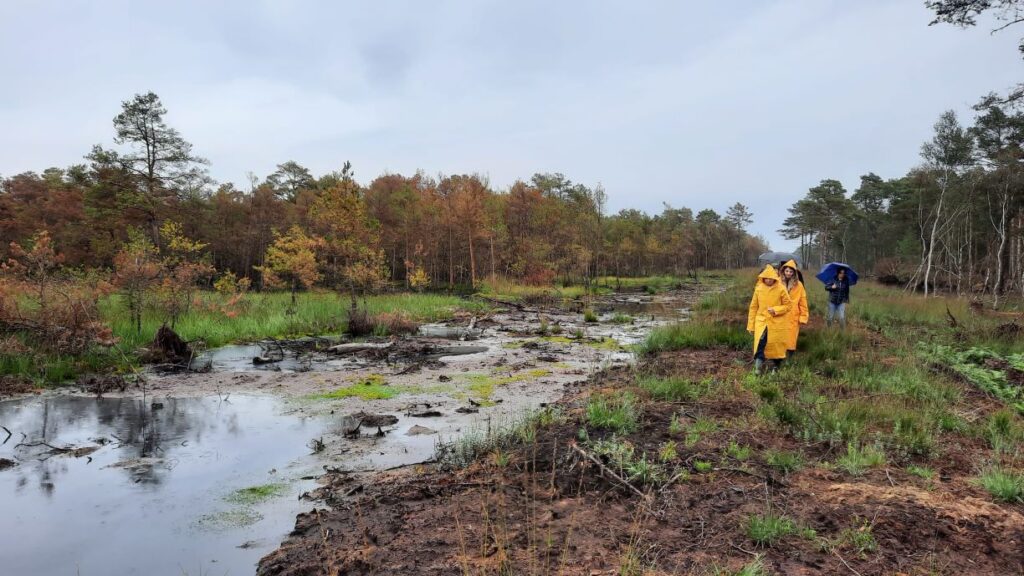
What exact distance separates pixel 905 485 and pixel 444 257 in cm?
4598

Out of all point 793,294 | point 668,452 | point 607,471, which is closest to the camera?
point 607,471

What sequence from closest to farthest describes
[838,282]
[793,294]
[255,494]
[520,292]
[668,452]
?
1. [668,452]
2. [255,494]
3. [793,294]
4. [838,282]
5. [520,292]

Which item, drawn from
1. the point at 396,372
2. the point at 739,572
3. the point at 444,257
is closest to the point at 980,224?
the point at 444,257

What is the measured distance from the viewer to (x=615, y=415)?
566 cm

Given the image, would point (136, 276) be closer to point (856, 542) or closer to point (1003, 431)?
point (856, 542)

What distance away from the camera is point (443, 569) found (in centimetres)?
303

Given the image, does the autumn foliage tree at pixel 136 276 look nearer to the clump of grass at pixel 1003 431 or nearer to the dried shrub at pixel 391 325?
the dried shrub at pixel 391 325

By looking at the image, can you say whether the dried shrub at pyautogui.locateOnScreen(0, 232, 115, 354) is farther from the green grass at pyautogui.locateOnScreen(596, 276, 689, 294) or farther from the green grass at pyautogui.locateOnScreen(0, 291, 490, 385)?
the green grass at pyautogui.locateOnScreen(596, 276, 689, 294)

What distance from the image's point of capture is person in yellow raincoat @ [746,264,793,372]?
7.45 meters

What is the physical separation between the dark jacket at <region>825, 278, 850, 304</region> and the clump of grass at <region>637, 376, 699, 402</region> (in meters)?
5.85

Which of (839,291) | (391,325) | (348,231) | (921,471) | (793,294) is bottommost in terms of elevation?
(391,325)

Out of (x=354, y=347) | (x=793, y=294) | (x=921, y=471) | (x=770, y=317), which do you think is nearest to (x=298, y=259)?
(x=354, y=347)

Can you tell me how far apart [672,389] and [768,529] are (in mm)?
3713

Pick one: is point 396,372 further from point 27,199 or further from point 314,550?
point 27,199
